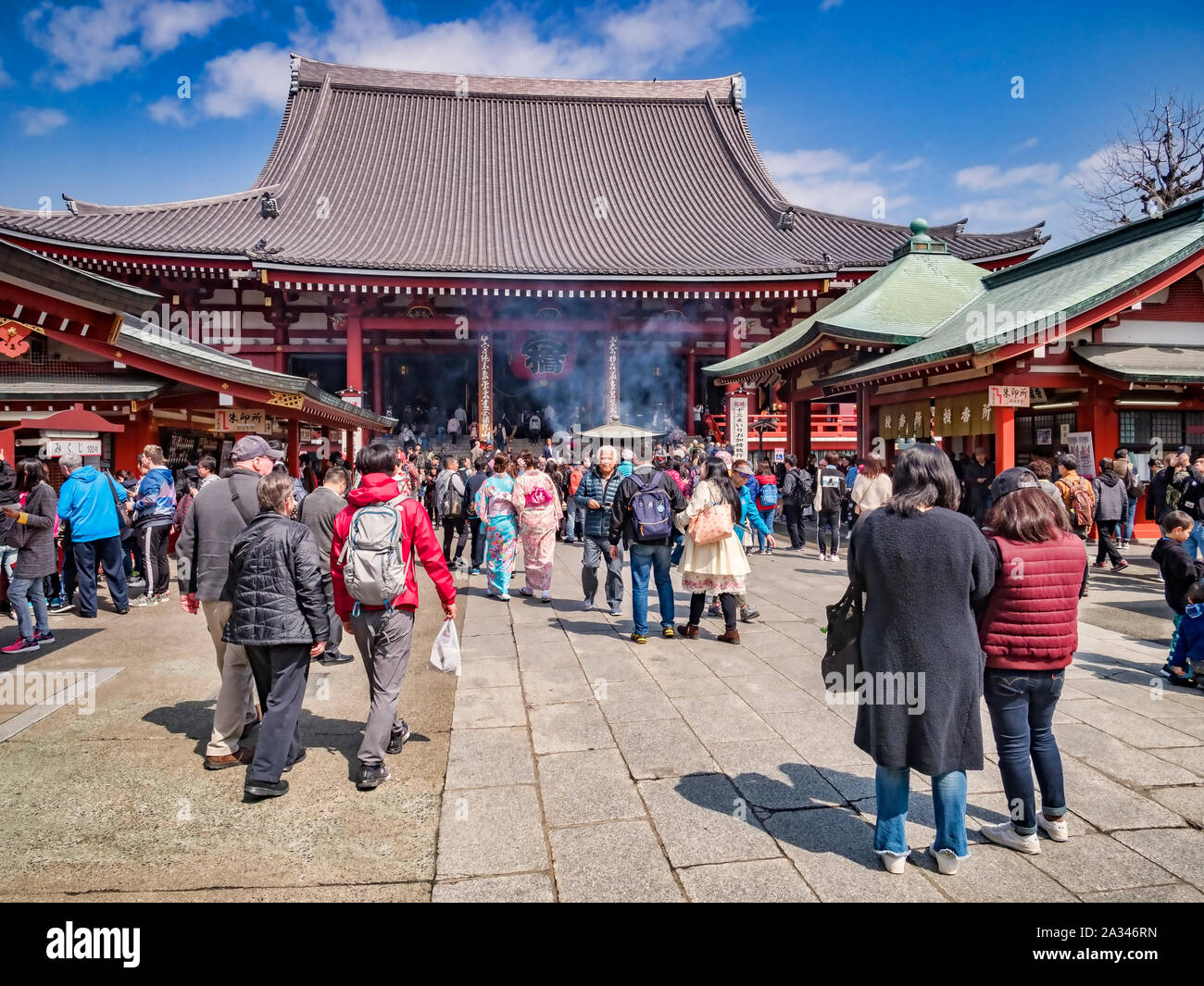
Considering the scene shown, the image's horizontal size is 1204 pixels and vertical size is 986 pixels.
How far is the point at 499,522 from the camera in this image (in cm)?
841

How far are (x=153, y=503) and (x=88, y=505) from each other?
0.99 m

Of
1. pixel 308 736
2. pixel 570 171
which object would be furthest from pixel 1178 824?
pixel 570 171

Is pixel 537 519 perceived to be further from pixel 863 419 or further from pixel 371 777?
pixel 863 419

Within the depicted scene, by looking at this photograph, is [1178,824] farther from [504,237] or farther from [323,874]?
[504,237]

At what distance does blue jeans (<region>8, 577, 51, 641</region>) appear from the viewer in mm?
6160

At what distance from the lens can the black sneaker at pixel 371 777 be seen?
368 centimetres

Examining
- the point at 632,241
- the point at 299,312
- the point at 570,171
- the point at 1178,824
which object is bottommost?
the point at 1178,824

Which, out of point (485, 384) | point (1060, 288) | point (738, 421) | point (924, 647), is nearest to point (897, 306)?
point (1060, 288)

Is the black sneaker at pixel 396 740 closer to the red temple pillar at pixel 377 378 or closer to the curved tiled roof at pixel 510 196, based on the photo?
the curved tiled roof at pixel 510 196

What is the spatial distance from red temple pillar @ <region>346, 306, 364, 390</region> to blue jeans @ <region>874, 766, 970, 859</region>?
57.2 ft

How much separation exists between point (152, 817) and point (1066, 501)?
8856mm

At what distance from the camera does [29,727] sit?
4.50 m

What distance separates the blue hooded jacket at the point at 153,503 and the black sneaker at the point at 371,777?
5.91 m
